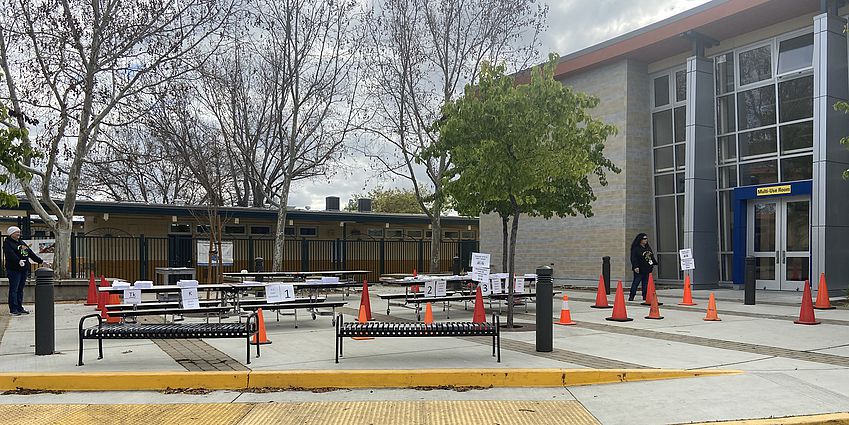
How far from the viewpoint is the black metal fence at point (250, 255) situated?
88.0ft

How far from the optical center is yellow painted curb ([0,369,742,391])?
7402mm

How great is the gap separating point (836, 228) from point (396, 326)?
1591 centimetres

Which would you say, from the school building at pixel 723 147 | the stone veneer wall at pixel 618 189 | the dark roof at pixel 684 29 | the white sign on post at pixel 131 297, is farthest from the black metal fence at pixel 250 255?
the white sign on post at pixel 131 297

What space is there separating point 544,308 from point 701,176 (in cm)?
1626

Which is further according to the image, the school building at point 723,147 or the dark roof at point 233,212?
the dark roof at point 233,212

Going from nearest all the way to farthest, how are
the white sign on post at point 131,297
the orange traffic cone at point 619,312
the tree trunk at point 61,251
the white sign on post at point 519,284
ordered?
the white sign on post at point 131,297 < the orange traffic cone at point 619,312 < the white sign on post at point 519,284 < the tree trunk at point 61,251

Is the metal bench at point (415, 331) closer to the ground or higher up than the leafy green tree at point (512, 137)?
closer to the ground

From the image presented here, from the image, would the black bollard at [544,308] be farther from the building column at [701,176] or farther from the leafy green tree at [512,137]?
the building column at [701,176]

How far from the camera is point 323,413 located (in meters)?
6.27

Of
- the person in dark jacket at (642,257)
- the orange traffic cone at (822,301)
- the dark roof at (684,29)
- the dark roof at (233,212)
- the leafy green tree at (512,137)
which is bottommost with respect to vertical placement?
the orange traffic cone at (822,301)

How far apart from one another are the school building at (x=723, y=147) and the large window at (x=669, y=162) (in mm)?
42

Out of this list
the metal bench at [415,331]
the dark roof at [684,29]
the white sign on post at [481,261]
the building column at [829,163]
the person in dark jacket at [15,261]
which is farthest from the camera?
the dark roof at [684,29]

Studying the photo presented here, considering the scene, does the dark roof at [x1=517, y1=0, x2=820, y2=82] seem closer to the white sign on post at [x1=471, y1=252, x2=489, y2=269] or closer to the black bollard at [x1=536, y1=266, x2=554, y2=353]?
the white sign on post at [x1=471, y1=252, x2=489, y2=269]

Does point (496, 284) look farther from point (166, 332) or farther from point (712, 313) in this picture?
point (166, 332)
